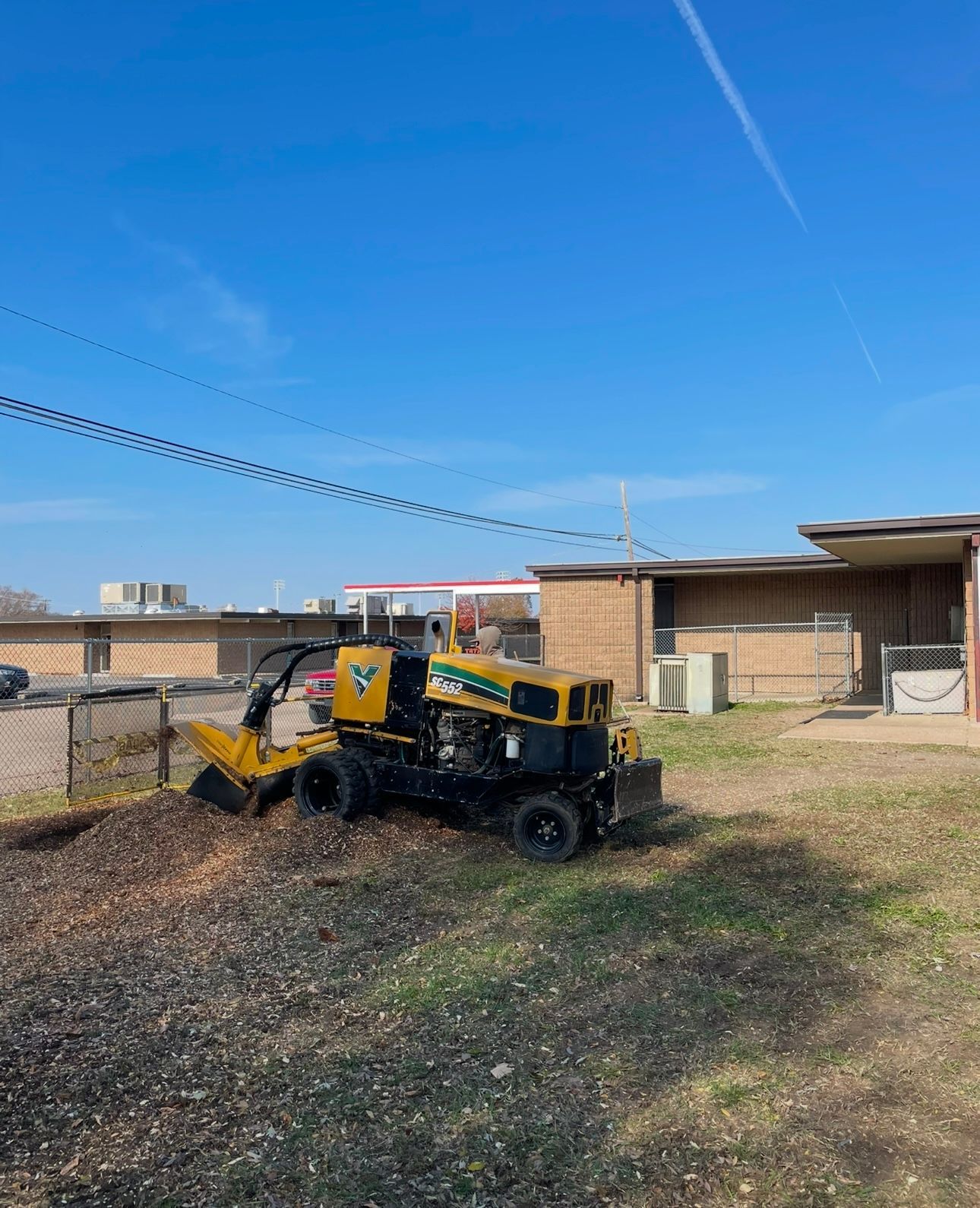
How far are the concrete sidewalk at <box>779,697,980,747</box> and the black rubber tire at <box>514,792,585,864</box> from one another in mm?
8404

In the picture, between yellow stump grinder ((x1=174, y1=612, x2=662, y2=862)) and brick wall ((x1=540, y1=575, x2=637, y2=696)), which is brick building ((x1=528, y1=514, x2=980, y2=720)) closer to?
brick wall ((x1=540, y1=575, x2=637, y2=696))

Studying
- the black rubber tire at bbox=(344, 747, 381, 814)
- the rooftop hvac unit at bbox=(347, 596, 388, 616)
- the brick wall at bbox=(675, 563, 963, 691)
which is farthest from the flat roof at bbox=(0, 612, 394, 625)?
the black rubber tire at bbox=(344, 747, 381, 814)

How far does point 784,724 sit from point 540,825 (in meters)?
10.9

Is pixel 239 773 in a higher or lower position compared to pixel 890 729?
higher

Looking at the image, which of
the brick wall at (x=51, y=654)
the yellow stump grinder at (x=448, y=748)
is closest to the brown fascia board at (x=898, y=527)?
the yellow stump grinder at (x=448, y=748)

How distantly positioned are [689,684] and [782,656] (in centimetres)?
617

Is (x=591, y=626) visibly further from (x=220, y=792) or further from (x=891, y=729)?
(x=220, y=792)

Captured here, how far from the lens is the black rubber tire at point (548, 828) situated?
7219 mm

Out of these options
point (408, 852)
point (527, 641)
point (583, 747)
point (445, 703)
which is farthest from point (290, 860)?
point (527, 641)

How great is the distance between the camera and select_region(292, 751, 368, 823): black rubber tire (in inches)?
310

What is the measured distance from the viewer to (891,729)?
15.5 metres

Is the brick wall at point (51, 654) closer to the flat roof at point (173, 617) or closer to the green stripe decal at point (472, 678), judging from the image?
the flat roof at point (173, 617)

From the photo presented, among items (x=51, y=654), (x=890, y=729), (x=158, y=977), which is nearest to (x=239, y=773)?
(x=158, y=977)

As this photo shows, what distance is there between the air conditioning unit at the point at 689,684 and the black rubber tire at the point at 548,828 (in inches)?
502
